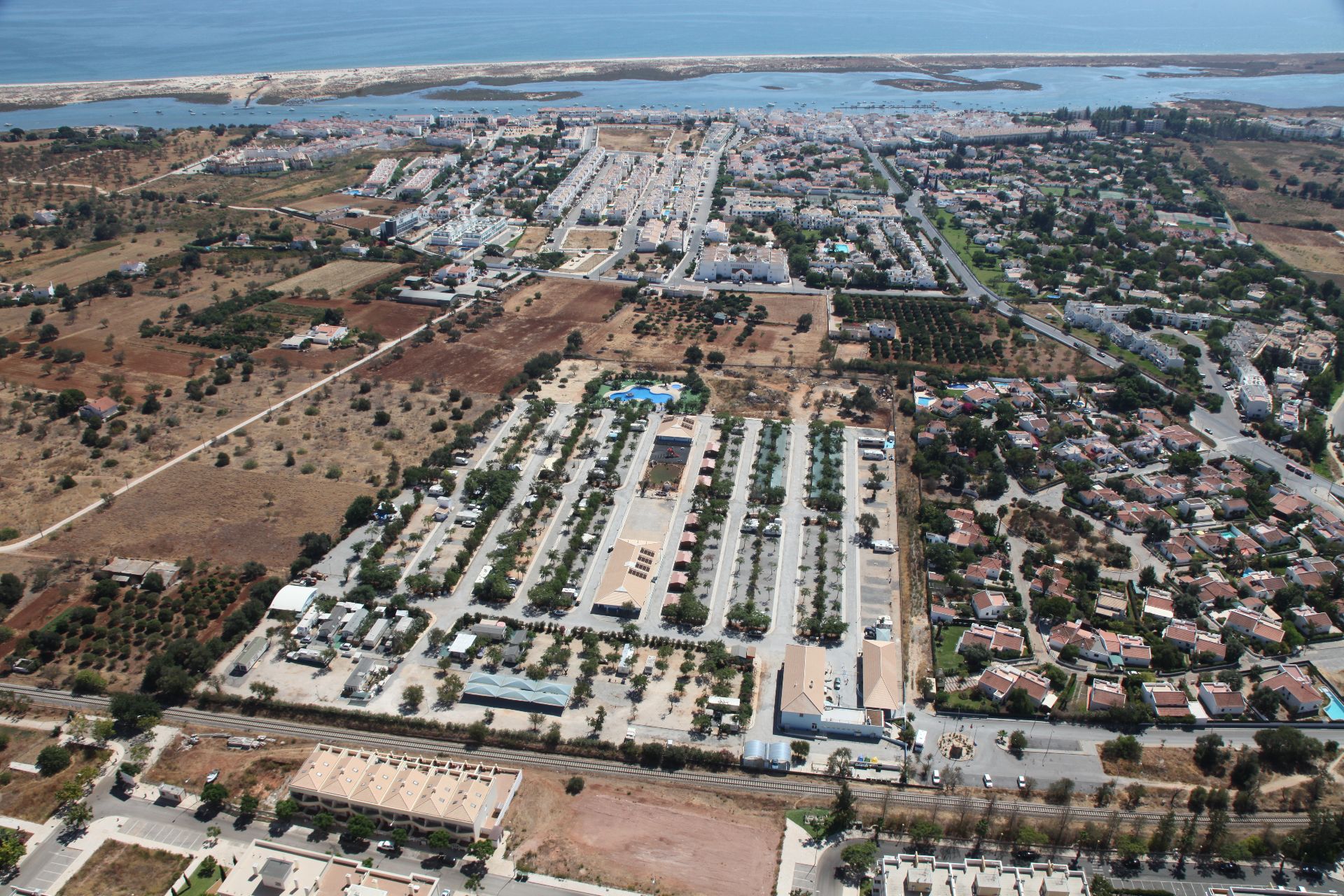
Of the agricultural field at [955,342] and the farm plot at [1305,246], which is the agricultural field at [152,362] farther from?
the farm plot at [1305,246]

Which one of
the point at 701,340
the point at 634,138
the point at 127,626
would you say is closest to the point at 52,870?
A: the point at 127,626

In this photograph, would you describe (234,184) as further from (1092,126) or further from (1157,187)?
(1092,126)

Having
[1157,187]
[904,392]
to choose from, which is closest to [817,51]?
[1157,187]

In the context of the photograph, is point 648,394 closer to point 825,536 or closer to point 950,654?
point 825,536

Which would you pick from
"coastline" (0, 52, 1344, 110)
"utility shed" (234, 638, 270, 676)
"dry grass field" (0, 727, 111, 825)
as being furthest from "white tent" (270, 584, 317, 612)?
"coastline" (0, 52, 1344, 110)

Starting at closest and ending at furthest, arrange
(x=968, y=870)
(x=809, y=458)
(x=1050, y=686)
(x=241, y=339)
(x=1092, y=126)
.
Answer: (x=968, y=870)
(x=1050, y=686)
(x=809, y=458)
(x=241, y=339)
(x=1092, y=126)

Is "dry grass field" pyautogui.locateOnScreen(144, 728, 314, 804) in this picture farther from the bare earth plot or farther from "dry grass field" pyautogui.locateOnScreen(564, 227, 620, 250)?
"dry grass field" pyautogui.locateOnScreen(564, 227, 620, 250)
